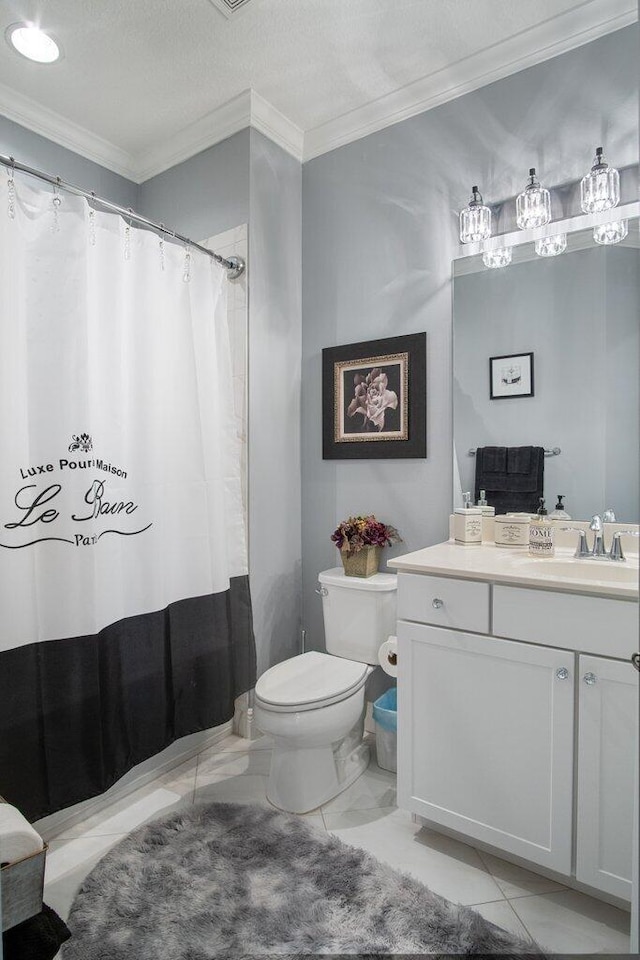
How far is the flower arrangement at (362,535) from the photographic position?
218 centimetres

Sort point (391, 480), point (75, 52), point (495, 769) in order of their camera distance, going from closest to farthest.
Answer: point (495, 769) < point (75, 52) < point (391, 480)

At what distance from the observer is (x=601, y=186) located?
1729 millimetres

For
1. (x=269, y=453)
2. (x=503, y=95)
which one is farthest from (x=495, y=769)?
(x=503, y=95)

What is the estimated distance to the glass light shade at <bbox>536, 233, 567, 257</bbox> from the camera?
1851 mm

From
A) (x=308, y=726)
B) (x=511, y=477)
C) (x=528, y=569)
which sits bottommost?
(x=308, y=726)

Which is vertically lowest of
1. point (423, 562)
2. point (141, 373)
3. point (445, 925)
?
point (445, 925)

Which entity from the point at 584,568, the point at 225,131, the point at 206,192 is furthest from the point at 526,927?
the point at 225,131

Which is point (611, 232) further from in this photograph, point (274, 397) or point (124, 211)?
point (124, 211)

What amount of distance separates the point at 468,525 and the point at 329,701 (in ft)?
2.60

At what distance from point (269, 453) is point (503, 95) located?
5.45ft

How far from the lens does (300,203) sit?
257 centimetres

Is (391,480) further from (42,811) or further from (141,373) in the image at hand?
(42,811)

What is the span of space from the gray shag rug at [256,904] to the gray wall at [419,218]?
39.9 inches

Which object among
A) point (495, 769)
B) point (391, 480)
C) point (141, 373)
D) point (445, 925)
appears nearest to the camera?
point (445, 925)
